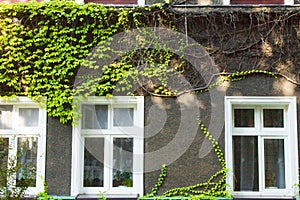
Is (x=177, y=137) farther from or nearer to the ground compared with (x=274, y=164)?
farther from the ground

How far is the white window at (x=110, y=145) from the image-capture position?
6828 mm

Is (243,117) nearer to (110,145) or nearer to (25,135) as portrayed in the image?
(110,145)

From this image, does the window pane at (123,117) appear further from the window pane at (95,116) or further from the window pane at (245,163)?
the window pane at (245,163)

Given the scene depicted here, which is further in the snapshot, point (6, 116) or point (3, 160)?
point (6, 116)

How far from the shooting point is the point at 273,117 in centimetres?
695

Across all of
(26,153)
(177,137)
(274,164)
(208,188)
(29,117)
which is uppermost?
(29,117)

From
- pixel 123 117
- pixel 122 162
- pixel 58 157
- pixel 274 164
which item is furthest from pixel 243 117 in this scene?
pixel 58 157

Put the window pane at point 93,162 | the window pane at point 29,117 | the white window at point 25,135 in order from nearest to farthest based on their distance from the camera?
the white window at point 25,135 → the window pane at point 93,162 → the window pane at point 29,117

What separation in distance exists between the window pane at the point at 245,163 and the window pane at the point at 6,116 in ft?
11.9

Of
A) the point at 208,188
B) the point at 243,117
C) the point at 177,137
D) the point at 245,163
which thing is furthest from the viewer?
the point at 243,117

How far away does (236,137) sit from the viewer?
22.7 ft

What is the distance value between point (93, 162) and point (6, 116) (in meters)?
1.60

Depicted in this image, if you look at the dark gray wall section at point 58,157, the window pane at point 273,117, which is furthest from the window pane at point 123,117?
the window pane at point 273,117

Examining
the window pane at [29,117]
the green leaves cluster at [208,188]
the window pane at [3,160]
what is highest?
the window pane at [29,117]
